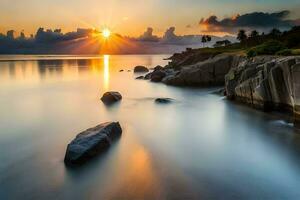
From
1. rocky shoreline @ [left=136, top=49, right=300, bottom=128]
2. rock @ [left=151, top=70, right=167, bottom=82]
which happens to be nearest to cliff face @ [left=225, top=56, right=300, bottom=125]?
rocky shoreline @ [left=136, top=49, right=300, bottom=128]

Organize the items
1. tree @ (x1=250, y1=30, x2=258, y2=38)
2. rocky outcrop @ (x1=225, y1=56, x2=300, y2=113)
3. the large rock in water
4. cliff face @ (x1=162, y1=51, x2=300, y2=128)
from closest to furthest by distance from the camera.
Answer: the large rock in water < cliff face @ (x1=162, y1=51, x2=300, y2=128) < rocky outcrop @ (x1=225, y1=56, x2=300, y2=113) < tree @ (x1=250, y1=30, x2=258, y2=38)

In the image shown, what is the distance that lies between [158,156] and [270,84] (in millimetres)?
17981

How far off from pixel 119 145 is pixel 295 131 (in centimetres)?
1459

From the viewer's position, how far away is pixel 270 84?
99.6ft

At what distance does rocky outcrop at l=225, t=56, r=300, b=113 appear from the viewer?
1074 inches

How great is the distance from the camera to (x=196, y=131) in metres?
25.0

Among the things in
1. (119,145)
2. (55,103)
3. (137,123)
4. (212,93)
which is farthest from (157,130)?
(212,93)

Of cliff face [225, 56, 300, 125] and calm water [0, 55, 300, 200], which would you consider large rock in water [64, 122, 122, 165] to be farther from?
cliff face [225, 56, 300, 125]

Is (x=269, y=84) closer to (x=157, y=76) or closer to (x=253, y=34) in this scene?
(x=157, y=76)

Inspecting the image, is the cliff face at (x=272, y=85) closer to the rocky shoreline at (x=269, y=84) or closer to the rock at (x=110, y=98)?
the rocky shoreline at (x=269, y=84)

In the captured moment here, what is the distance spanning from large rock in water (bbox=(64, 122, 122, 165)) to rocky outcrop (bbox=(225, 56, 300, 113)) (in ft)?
57.8

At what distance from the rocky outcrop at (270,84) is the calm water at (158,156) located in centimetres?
184

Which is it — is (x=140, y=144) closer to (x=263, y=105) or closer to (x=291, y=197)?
(x=291, y=197)

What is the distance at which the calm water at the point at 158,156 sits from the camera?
45.2ft
